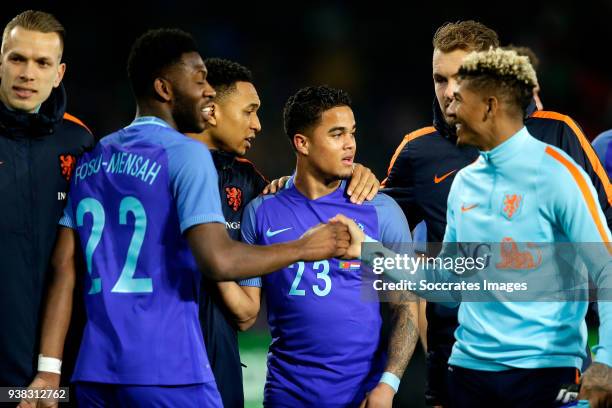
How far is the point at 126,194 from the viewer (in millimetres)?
3617

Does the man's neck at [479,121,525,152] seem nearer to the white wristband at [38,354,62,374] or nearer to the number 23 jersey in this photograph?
the number 23 jersey

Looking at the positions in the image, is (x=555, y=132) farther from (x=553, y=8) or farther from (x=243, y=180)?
(x=553, y=8)

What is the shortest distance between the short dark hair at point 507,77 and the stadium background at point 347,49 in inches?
298

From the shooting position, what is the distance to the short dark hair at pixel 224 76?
5.09 meters

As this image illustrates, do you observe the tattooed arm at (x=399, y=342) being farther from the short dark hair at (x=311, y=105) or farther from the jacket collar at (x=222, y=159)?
the jacket collar at (x=222, y=159)

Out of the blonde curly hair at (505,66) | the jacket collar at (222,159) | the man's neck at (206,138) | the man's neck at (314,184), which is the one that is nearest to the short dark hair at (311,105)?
the man's neck at (314,184)

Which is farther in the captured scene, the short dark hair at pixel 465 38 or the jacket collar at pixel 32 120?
the short dark hair at pixel 465 38

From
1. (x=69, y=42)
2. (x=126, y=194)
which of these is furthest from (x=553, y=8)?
(x=126, y=194)

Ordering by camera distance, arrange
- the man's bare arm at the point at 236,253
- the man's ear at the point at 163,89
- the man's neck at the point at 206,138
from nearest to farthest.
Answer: the man's bare arm at the point at 236,253 → the man's ear at the point at 163,89 → the man's neck at the point at 206,138

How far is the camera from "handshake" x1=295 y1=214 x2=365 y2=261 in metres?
3.86

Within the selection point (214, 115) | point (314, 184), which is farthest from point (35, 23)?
point (314, 184)

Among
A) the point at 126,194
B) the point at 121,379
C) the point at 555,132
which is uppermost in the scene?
the point at 555,132

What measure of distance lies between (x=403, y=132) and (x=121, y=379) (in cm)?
846

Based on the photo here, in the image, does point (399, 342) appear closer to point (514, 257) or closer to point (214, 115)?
point (514, 257)
